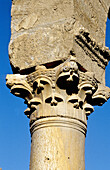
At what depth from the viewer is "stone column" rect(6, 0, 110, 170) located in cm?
493

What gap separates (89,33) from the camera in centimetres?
560

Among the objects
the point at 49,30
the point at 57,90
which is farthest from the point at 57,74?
the point at 49,30

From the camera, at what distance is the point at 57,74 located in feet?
17.0

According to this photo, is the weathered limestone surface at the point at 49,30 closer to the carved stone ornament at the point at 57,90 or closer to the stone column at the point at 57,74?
the stone column at the point at 57,74

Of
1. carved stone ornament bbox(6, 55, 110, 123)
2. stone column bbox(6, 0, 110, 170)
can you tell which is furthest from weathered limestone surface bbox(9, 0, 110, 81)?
carved stone ornament bbox(6, 55, 110, 123)

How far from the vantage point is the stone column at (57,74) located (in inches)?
194

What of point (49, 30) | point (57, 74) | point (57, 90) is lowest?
point (57, 90)

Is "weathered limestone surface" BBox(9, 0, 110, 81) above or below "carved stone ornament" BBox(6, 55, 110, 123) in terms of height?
above

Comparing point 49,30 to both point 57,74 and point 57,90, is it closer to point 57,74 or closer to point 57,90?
point 57,74

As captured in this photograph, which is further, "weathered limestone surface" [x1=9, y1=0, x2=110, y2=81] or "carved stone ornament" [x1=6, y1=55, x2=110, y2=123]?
"weathered limestone surface" [x1=9, y1=0, x2=110, y2=81]

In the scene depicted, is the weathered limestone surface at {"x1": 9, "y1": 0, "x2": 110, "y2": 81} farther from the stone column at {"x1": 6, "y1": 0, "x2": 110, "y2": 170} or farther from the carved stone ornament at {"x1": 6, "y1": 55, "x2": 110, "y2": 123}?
the carved stone ornament at {"x1": 6, "y1": 55, "x2": 110, "y2": 123}

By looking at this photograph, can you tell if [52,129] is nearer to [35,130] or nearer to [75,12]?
[35,130]

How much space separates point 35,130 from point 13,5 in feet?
7.36

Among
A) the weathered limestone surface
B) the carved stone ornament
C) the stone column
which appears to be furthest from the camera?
the weathered limestone surface
